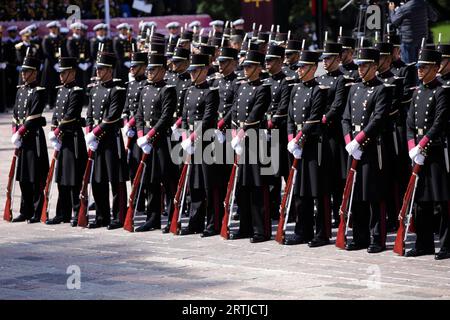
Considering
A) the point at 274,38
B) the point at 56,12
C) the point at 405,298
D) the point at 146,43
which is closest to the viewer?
the point at 405,298

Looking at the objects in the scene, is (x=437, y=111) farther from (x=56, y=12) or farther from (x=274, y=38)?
(x=56, y=12)

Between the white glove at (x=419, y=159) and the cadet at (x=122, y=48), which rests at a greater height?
the white glove at (x=419, y=159)

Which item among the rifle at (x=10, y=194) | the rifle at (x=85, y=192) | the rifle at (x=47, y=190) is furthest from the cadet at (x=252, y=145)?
the rifle at (x=10, y=194)

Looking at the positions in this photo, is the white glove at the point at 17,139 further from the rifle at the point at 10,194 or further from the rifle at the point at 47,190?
the rifle at the point at 47,190

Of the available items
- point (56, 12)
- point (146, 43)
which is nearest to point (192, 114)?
point (146, 43)

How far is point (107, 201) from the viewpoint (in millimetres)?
15867

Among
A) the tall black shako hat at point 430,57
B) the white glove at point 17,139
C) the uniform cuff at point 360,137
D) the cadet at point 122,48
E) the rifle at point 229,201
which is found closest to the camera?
the tall black shako hat at point 430,57

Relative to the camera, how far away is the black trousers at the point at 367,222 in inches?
535

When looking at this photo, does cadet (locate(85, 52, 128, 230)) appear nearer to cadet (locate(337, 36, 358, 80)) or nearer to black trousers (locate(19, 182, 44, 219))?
black trousers (locate(19, 182, 44, 219))

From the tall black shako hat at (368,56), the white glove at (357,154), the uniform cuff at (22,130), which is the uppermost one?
the tall black shako hat at (368,56)

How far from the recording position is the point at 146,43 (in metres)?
19.1

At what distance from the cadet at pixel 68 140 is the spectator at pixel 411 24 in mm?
5079

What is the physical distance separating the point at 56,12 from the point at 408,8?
15196 millimetres

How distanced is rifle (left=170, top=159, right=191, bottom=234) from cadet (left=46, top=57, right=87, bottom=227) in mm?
1491
